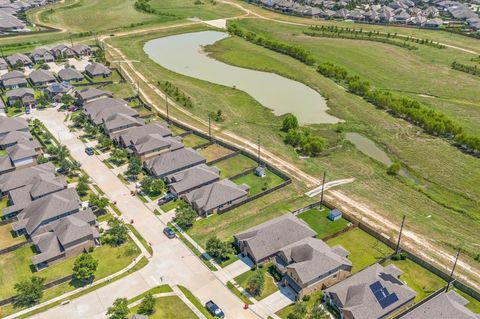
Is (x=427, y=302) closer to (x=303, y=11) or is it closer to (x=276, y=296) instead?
(x=276, y=296)

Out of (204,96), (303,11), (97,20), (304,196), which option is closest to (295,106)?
(204,96)

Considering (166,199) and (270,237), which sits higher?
(270,237)

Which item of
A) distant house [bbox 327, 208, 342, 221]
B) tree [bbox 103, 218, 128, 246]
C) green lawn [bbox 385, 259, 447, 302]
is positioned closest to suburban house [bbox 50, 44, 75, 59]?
tree [bbox 103, 218, 128, 246]

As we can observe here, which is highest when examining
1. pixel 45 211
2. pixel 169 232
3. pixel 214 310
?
pixel 45 211

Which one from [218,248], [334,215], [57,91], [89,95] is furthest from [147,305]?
[57,91]

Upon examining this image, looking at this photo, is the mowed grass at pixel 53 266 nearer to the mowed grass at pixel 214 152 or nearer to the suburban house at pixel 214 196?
the suburban house at pixel 214 196

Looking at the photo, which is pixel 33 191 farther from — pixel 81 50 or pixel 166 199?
pixel 81 50

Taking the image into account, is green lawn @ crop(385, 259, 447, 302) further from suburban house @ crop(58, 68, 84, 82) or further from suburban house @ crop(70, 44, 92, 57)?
suburban house @ crop(70, 44, 92, 57)
